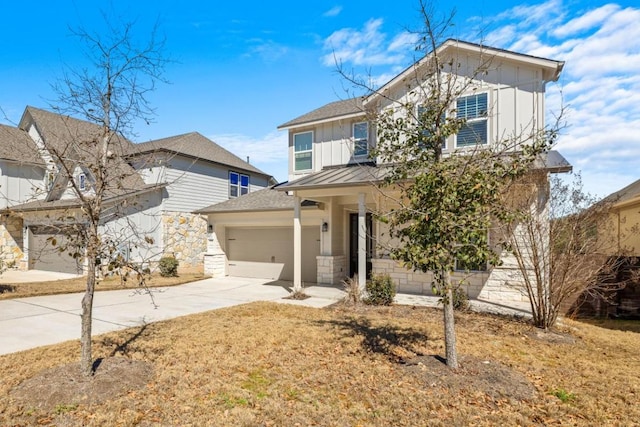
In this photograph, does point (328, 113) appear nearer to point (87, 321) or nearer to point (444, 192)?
point (444, 192)

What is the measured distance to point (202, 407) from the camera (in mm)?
3795

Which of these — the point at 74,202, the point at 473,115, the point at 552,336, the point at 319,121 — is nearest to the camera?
the point at 552,336

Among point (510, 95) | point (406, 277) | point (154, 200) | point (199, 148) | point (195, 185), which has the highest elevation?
point (199, 148)

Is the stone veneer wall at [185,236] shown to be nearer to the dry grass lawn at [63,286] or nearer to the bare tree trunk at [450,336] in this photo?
the dry grass lawn at [63,286]

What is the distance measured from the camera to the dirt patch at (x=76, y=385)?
385cm

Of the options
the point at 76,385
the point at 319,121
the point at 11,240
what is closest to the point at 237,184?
the point at 319,121

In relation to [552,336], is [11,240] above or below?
above

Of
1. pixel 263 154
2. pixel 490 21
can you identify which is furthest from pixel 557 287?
pixel 263 154

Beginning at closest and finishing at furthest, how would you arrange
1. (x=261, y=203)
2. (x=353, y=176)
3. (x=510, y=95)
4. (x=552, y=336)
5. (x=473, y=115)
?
1. (x=552, y=336)
2. (x=510, y=95)
3. (x=473, y=115)
4. (x=353, y=176)
5. (x=261, y=203)

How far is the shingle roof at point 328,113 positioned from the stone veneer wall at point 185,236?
252 inches

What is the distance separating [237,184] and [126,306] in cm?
1227

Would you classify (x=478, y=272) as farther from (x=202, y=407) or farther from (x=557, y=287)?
(x=202, y=407)

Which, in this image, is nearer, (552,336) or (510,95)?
(552,336)

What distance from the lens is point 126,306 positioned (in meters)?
9.09
